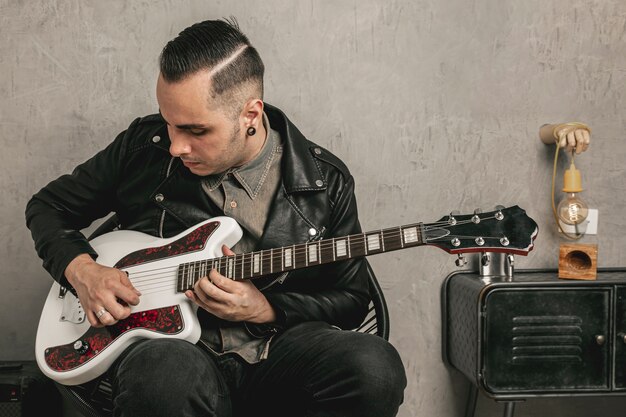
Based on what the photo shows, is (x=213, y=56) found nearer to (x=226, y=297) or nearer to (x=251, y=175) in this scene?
(x=251, y=175)

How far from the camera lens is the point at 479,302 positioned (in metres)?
1.93

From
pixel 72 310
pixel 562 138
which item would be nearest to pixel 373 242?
pixel 72 310

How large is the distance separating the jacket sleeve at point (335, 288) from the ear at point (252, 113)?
0.90 ft

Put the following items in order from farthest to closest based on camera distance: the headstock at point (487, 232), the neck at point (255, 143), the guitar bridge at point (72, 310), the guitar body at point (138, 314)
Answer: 1. the neck at point (255, 143)
2. the guitar bridge at point (72, 310)
3. the guitar body at point (138, 314)
4. the headstock at point (487, 232)

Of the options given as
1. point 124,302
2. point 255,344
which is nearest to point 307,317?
point 255,344

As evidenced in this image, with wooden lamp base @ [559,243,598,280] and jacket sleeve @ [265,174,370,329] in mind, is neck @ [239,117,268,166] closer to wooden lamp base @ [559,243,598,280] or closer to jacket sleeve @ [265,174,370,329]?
jacket sleeve @ [265,174,370,329]

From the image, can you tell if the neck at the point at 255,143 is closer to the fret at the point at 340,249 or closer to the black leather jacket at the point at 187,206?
the black leather jacket at the point at 187,206

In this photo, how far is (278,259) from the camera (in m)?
1.47

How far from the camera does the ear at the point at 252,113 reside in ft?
5.28

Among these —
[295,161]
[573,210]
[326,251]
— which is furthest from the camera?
[573,210]

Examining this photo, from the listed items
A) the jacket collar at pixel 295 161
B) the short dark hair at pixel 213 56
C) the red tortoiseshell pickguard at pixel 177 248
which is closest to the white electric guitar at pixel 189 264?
the red tortoiseshell pickguard at pixel 177 248

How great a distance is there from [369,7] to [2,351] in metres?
1.63

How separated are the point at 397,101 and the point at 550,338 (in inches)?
34.5

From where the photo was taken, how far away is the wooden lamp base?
1993 mm
